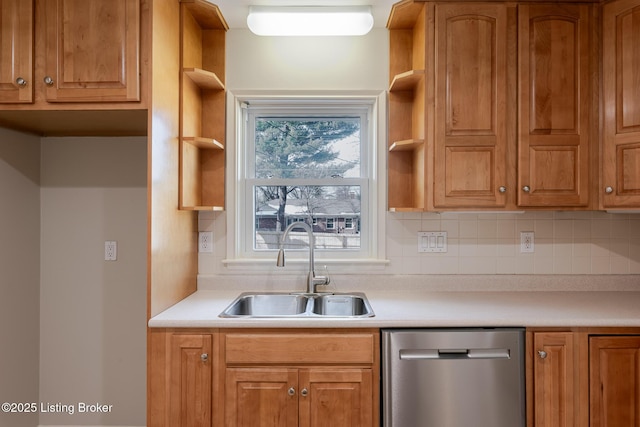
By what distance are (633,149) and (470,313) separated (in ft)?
3.57

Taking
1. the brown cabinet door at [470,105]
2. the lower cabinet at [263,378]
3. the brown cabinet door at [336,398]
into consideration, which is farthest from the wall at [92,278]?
the brown cabinet door at [470,105]

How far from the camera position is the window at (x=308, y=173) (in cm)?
239

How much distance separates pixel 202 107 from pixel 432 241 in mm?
1523

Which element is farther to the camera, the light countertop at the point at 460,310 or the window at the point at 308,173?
the window at the point at 308,173

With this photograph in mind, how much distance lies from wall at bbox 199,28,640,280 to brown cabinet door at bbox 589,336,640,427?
649 millimetres

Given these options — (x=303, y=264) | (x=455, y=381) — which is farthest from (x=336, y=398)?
(x=303, y=264)

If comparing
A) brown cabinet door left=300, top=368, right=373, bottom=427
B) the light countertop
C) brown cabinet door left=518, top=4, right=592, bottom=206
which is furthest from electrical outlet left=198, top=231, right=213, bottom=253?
brown cabinet door left=518, top=4, right=592, bottom=206

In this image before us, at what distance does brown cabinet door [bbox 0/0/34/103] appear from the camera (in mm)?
1659

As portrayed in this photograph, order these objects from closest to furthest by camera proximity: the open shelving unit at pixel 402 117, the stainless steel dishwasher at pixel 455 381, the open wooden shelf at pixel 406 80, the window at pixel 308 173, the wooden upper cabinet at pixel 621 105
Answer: the stainless steel dishwasher at pixel 455 381
the wooden upper cabinet at pixel 621 105
the open wooden shelf at pixel 406 80
the open shelving unit at pixel 402 117
the window at pixel 308 173

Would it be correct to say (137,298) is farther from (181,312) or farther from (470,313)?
(470,313)

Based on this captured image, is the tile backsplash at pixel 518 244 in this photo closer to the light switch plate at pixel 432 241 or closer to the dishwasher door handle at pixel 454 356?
the light switch plate at pixel 432 241

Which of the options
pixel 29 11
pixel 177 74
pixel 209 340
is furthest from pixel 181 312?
pixel 29 11

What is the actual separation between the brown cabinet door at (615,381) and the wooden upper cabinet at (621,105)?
0.66 metres

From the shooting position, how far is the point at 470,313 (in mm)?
1774
